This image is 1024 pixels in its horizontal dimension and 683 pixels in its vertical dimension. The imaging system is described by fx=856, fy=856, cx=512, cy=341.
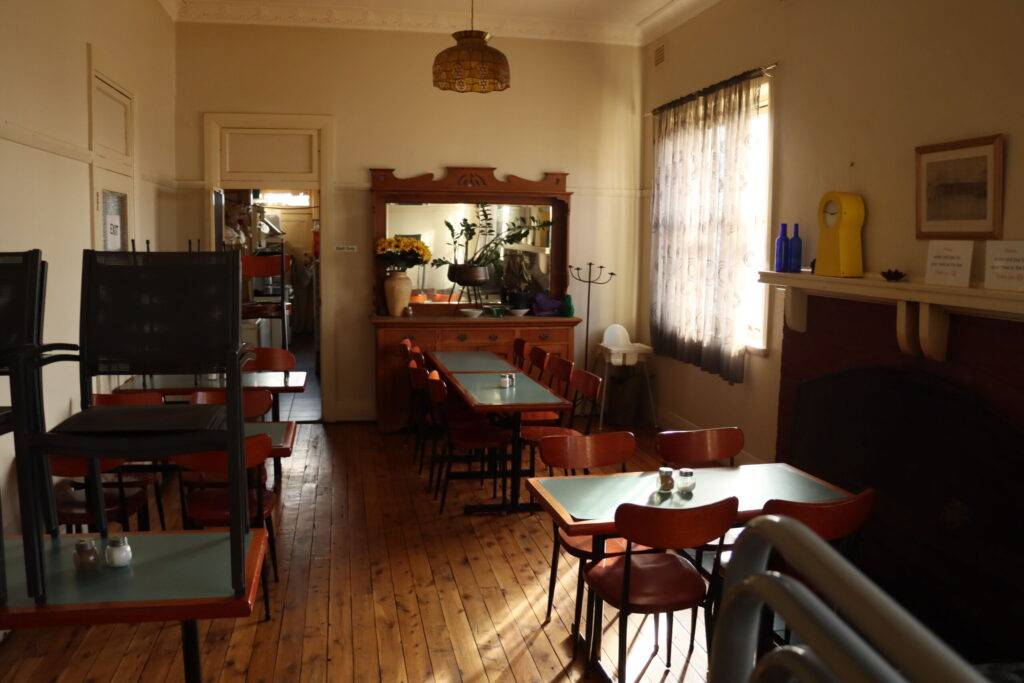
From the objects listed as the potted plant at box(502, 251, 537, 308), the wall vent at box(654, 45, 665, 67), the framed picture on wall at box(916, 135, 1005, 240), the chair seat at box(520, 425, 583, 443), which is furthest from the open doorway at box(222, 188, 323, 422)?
the framed picture on wall at box(916, 135, 1005, 240)

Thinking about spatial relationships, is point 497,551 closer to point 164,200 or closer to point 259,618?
point 259,618

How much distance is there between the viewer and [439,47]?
8.23 m

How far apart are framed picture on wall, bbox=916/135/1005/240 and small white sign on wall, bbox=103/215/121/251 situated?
16.2 ft

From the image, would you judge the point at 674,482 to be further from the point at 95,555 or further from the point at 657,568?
the point at 95,555

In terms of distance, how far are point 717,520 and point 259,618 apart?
2277 mm

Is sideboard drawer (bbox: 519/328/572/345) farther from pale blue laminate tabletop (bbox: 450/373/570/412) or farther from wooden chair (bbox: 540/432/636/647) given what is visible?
wooden chair (bbox: 540/432/636/647)

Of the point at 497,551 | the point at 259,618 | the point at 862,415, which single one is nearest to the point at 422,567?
the point at 497,551

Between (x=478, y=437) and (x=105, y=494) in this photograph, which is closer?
(x=105, y=494)

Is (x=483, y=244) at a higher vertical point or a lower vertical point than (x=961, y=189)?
lower

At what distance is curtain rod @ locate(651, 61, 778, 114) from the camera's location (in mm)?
6074

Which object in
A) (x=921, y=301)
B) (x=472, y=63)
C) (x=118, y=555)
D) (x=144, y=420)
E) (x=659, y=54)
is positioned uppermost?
(x=659, y=54)

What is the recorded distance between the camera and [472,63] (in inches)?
219

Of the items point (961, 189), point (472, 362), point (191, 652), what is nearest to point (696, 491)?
point (961, 189)

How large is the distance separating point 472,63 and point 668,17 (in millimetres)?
3073
